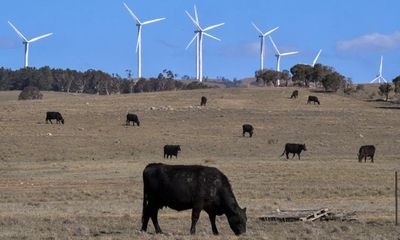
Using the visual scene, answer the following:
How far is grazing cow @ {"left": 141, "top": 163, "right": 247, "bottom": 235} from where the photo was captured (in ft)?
57.9

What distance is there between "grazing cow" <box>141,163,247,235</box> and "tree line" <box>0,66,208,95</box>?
154m

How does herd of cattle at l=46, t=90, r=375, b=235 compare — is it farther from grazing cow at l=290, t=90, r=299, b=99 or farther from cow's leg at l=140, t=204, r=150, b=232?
grazing cow at l=290, t=90, r=299, b=99

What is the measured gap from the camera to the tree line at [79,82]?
174750 millimetres

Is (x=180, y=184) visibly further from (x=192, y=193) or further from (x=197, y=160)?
(x=197, y=160)

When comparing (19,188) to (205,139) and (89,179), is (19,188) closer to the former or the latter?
(89,179)

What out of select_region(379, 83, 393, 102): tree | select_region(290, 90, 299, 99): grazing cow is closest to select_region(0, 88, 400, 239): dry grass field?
select_region(290, 90, 299, 99): grazing cow

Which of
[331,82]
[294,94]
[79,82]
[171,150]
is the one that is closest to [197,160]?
[171,150]

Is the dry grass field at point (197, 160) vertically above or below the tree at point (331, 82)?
below

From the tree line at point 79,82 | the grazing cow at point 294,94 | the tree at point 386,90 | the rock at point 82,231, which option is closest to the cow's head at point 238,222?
the rock at point 82,231

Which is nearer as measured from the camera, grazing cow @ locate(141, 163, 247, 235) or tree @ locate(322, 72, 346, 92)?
grazing cow @ locate(141, 163, 247, 235)

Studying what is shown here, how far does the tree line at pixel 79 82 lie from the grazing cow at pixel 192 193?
6082 inches

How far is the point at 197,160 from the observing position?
2019 inches

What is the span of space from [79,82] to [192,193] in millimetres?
162315

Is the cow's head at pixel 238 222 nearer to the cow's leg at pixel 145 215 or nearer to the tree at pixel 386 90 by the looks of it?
the cow's leg at pixel 145 215
